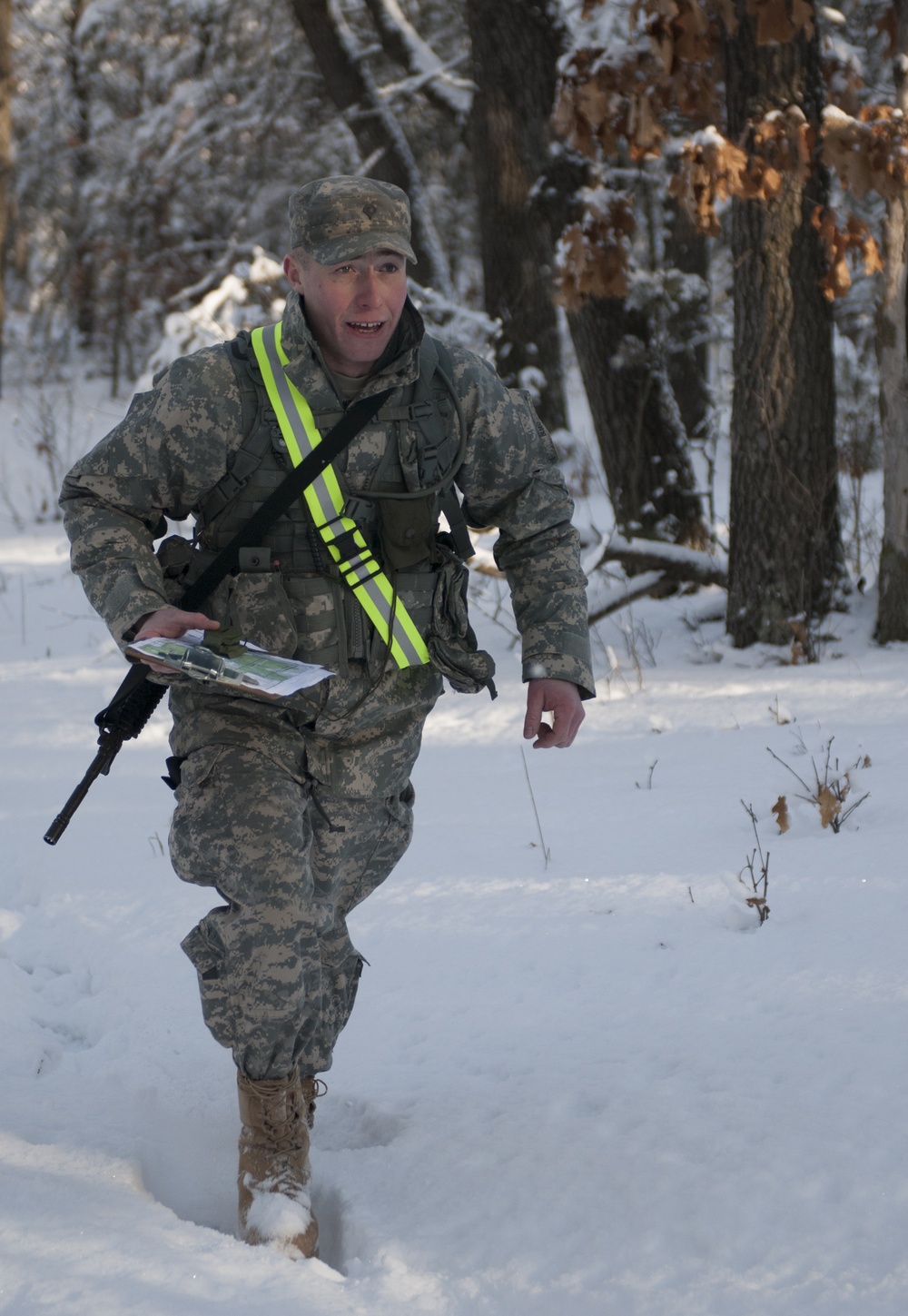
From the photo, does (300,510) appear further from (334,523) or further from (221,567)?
(221,567)

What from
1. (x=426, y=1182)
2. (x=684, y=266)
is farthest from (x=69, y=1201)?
(x=684, y=266)

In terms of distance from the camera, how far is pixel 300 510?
2.47 m

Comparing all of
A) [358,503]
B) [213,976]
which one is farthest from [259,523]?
[213,976]

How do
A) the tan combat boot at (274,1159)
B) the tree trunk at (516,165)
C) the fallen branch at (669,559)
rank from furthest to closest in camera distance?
the tree trunk at (516,165), the fallen branch at (669,559), the tan combat boot at (274,1159)

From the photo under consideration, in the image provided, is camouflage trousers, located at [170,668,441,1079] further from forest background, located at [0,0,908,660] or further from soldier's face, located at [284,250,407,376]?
forest background, located at [0,0,908,660]

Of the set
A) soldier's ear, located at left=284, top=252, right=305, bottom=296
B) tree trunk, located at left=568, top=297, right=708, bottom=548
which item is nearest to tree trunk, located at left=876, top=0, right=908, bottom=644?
tree trunk, located at left=568, top=297, right=708, bottom=548

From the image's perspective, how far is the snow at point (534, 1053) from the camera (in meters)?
2.19

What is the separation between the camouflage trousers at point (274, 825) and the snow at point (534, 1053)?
38cm

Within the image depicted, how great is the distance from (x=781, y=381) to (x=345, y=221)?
3820 mm

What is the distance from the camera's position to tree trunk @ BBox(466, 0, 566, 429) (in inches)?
327

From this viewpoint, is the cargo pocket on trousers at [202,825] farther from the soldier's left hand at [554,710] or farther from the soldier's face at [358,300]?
the soldier's face at [358,300]

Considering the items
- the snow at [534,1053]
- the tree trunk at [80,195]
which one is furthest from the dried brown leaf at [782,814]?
the tree trunk at [80,195]

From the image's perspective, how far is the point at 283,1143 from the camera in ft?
8.05

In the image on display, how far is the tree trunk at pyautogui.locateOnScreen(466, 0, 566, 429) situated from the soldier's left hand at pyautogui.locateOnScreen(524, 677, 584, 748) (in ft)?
20.4
